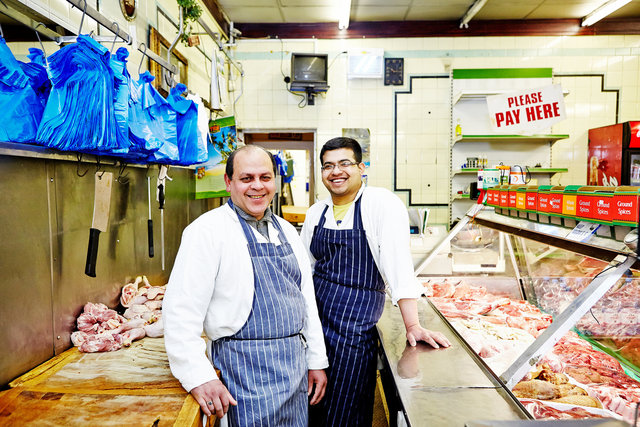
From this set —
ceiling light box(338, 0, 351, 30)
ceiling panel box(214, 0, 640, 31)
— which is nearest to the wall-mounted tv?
ceiling light box(338, 0, 351, 30)

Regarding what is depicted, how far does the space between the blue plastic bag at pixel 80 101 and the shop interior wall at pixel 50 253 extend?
0.21 metres

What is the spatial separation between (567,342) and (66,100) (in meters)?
2.71

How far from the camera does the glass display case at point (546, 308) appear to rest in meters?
1.64

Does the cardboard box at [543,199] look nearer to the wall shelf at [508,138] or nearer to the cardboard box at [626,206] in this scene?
the cardboard box at [626,206]

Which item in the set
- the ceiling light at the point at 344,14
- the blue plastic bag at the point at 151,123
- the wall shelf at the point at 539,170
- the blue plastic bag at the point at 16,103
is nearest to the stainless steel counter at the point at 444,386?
the blue plastic bag at the point at 151,123

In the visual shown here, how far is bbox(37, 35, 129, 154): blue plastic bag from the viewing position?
1.59 metres

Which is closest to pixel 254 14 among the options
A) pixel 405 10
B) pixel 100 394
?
pixel 405 10

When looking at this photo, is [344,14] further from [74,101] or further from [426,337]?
[426,337]

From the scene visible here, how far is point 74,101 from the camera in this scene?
1.61 meters

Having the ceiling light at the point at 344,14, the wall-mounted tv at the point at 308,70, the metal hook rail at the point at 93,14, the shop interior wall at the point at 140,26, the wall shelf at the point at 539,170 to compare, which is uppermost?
the ceiling light at the point at 344,14

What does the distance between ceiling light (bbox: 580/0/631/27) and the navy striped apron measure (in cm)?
527

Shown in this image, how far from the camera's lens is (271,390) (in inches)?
62.5

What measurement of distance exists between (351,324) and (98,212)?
1.37m

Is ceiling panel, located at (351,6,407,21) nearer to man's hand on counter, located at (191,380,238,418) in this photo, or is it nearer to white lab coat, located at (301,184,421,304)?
white lab coat, located at (301,184,421,304)
